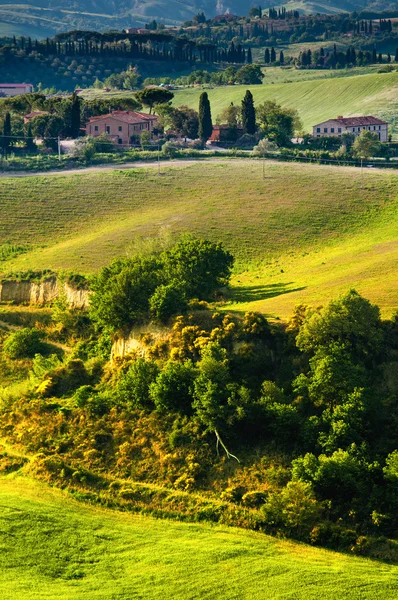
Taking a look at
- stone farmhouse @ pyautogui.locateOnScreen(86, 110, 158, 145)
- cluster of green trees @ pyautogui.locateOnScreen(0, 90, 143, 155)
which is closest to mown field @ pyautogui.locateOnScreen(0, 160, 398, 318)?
cluster of green trees @ pyautogui.locateOnScreen(0, 90, 143, 155)

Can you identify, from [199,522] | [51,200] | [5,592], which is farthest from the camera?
[51,200]

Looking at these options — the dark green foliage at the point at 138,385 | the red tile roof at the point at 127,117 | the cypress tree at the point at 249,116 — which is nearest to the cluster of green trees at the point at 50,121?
the red tile roof at the point at 127,117

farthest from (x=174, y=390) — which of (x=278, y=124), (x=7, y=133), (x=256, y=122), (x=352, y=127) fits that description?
(x=352, y=127)

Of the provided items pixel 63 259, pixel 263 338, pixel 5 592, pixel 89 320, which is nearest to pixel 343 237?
pixel 63 259

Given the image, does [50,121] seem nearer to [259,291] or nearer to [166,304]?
[259,291]

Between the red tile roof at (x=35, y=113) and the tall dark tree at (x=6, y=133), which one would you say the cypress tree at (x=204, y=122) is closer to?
the red tile roof at (x=35, y=113)

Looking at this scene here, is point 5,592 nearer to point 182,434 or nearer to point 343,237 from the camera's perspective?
point 182,434
